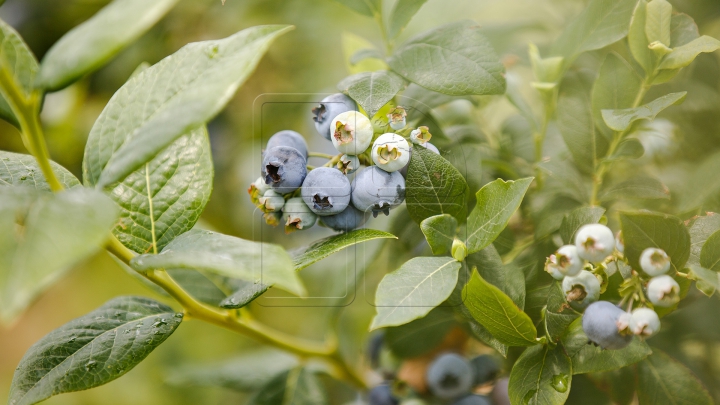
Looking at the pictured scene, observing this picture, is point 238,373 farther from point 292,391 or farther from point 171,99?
point 171,99

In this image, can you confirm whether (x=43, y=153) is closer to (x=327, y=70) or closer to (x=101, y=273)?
(x=327, y=70)

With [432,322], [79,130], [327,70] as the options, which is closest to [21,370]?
[432,322]

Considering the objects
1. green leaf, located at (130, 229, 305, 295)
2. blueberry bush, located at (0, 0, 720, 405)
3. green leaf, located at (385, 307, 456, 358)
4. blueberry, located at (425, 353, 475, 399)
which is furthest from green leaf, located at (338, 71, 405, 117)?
blueberry, located at (425, 353, 475, 399)

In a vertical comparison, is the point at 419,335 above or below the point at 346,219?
below

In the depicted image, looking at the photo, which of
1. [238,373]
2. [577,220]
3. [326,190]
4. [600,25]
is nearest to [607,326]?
[577,220]

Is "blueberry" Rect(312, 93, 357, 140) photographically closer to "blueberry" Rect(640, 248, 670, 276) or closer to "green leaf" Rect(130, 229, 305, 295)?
"green leaf" Rect(130, 229, 305, 295)

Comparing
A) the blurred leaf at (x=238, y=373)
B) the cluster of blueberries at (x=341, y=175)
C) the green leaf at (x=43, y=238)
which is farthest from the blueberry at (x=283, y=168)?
the blurred leaf at (x=238, y=373)

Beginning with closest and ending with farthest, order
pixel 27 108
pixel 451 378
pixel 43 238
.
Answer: pixel 43 238, pixel 27 108, pixel 451 378
